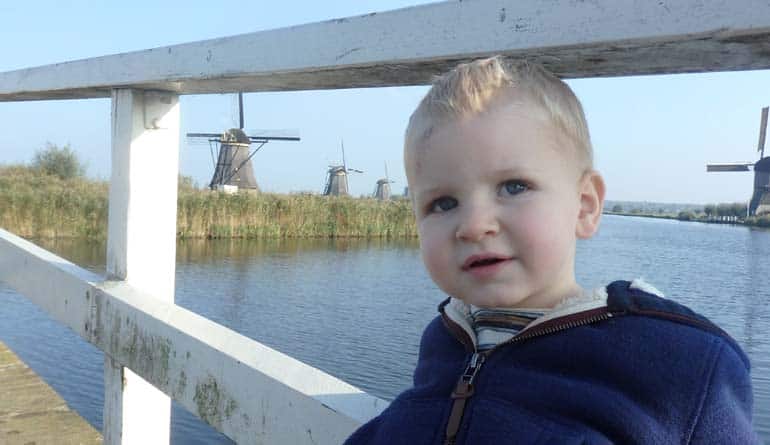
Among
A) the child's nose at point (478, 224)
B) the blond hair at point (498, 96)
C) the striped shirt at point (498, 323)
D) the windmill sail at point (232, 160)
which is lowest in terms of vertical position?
the striped shirt at point (498, 323)

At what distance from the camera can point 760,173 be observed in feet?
131

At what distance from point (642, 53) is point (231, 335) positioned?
36.4 inches

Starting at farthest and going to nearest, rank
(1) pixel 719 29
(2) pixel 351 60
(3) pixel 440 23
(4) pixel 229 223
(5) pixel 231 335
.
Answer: (4) pixel 229 223
(5) pixel 231 335
(2) pixel 351 60
(3) pixel 440 23
(1) pixel 719 29

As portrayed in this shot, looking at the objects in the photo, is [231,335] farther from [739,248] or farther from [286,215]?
[286,215]

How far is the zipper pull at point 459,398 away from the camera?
0.84m

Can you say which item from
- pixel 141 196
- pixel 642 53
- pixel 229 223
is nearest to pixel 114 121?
pixel 141 196

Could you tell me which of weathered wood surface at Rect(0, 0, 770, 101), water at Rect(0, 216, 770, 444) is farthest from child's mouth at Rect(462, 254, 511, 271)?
water at Rect(0, 216, 770, 444)

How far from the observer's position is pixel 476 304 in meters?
0.88

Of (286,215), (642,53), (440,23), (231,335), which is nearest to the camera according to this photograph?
(642,53)

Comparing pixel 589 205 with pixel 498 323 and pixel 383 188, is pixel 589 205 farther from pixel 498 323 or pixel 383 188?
pixel 383 188

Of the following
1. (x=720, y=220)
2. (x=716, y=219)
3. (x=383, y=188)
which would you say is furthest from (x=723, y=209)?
(x=383, y=188)

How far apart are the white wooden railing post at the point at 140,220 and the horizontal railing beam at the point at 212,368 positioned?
87 mm

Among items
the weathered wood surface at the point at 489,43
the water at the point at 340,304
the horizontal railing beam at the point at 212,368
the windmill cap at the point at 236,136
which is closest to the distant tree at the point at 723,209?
the water at the point at 340,304

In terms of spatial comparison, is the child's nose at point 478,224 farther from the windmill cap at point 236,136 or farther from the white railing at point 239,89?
the windmill cap at point 236,136
